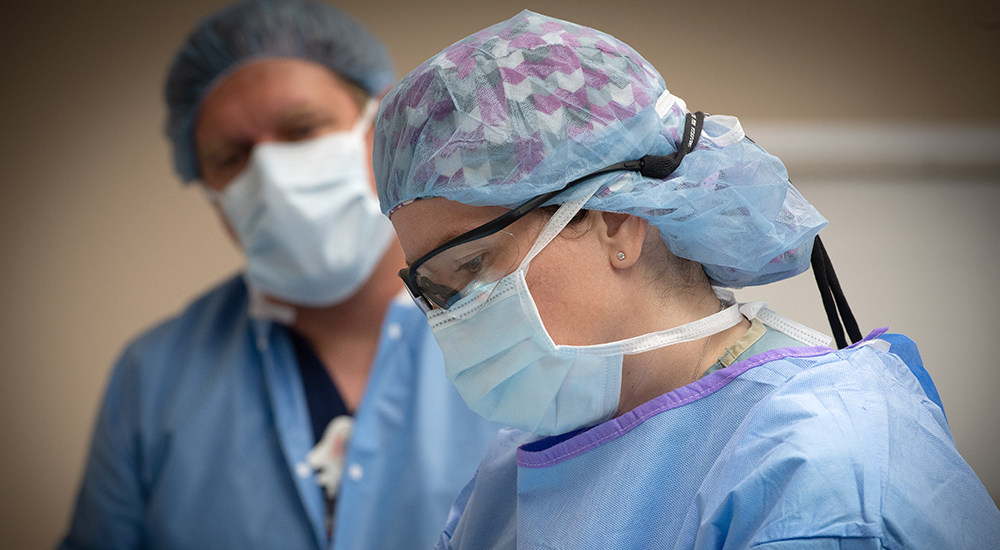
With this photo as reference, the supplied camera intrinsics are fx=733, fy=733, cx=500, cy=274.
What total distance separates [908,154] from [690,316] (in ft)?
3.56

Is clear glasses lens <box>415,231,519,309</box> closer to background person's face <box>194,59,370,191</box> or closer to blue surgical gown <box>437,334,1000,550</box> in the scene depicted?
blue surgical gown <box>437,334,1000,550</box>

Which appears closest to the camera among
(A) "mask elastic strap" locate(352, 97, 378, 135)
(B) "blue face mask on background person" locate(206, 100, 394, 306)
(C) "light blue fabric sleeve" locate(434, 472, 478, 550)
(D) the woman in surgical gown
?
(D) the woman in surgical gown

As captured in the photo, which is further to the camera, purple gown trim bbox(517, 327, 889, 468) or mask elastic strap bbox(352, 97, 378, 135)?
mask elastic strap bbox(352, 97, 378, 135)

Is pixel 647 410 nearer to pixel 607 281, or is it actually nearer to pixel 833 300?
pixel 607 281

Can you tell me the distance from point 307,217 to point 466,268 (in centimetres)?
89

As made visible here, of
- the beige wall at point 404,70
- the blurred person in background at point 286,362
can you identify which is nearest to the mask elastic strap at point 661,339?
the beige wall at point 404,70

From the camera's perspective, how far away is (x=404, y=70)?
2213 mm

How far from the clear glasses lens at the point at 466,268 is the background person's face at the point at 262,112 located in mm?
967

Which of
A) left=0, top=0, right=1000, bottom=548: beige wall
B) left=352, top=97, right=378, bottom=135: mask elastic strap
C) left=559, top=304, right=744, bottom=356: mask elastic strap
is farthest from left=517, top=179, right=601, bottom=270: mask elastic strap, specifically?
left=352, top=97, right=378, bottom=135: mask elastic strap

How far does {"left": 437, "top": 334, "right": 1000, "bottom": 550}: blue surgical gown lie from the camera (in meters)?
0.59

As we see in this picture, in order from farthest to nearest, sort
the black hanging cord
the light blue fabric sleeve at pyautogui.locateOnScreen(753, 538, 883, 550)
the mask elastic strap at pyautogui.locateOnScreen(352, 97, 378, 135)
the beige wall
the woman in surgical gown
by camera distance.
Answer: the mask elastic strap at pyautogui.locateOnScreen(352, 97, 378, 135), the beige wall, the black hanging cord, the woman in surgical gown, the light blue fabric sleeve at pyautogui.locateOnScreen(753, 538, 883, 550)

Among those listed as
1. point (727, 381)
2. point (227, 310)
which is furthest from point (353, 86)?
point (727, 381)

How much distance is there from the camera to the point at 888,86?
1661 millimetres

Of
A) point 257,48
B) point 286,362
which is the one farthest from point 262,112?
point 286,362
